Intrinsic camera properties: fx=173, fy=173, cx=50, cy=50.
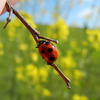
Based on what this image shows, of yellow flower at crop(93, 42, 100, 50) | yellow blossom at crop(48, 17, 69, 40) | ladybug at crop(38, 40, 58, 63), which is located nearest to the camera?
ladybug at crop(38, 40, 58, 63)

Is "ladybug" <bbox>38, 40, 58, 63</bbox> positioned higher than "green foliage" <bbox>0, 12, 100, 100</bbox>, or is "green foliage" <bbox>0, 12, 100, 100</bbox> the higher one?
"green foliage" <bbox>0, 12, 100, 100</bbox>

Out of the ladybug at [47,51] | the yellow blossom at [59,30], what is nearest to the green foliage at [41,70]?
the yellow blossom at [59,30]

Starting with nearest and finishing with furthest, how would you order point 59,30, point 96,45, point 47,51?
point 47,51 < point 96,45 < point 59,30

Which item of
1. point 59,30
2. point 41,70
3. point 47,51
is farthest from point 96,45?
point 47,51

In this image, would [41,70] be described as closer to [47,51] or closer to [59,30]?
[59,30]

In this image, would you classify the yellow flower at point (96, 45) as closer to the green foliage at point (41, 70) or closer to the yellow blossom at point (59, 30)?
the green foliage at point (41, 70)

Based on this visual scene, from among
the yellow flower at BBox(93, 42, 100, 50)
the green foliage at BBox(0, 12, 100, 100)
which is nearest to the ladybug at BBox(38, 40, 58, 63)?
the green foliage at BBox(0, 12, 100, 100)

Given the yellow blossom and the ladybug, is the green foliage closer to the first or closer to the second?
the yellow blossom

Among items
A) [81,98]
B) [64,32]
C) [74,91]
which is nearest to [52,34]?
[64,32]

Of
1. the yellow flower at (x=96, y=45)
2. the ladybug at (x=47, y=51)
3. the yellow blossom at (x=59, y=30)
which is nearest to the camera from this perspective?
the ladybug at (x=47, y=51)

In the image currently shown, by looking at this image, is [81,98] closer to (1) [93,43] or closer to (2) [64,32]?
(1) [93,43]

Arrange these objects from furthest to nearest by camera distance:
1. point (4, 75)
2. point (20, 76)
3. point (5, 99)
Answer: point (4, 75), point (5, 99), point (20, 76)
